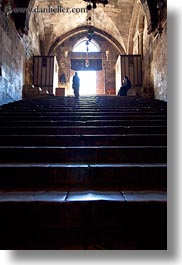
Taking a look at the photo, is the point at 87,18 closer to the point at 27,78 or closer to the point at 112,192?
the point at 27,78

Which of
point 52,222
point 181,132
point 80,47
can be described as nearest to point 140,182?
point 181,132

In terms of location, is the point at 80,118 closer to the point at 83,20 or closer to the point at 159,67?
the point at 159,67

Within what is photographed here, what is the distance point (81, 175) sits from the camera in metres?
2.40

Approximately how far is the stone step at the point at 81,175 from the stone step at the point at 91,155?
1.37 ft

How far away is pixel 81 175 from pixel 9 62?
576cm

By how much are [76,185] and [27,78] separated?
440 inches

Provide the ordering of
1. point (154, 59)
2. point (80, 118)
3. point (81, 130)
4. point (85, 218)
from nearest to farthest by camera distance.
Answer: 1. point (85, 218)
2. point (81, 130)
3. point (80, 118)
4. point (154, 59)

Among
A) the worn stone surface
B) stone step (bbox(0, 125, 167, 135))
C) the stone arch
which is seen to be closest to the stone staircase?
stone step (bbox(0, 125, 167, 135))

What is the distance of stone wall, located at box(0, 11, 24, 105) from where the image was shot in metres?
6.46

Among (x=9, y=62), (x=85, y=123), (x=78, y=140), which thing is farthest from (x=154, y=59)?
(x=78, y=140)

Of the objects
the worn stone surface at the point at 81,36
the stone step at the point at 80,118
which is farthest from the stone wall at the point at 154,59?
the stone step at the point at 80,118

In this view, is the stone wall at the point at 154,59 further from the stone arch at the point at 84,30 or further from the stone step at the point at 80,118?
the stone arch at the point at 84,30

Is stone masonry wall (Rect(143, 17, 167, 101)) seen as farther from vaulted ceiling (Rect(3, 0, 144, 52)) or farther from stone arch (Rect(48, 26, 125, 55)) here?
stone arch (Rect(48, 26, 125, 55))

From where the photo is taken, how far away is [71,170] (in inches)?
94.7
